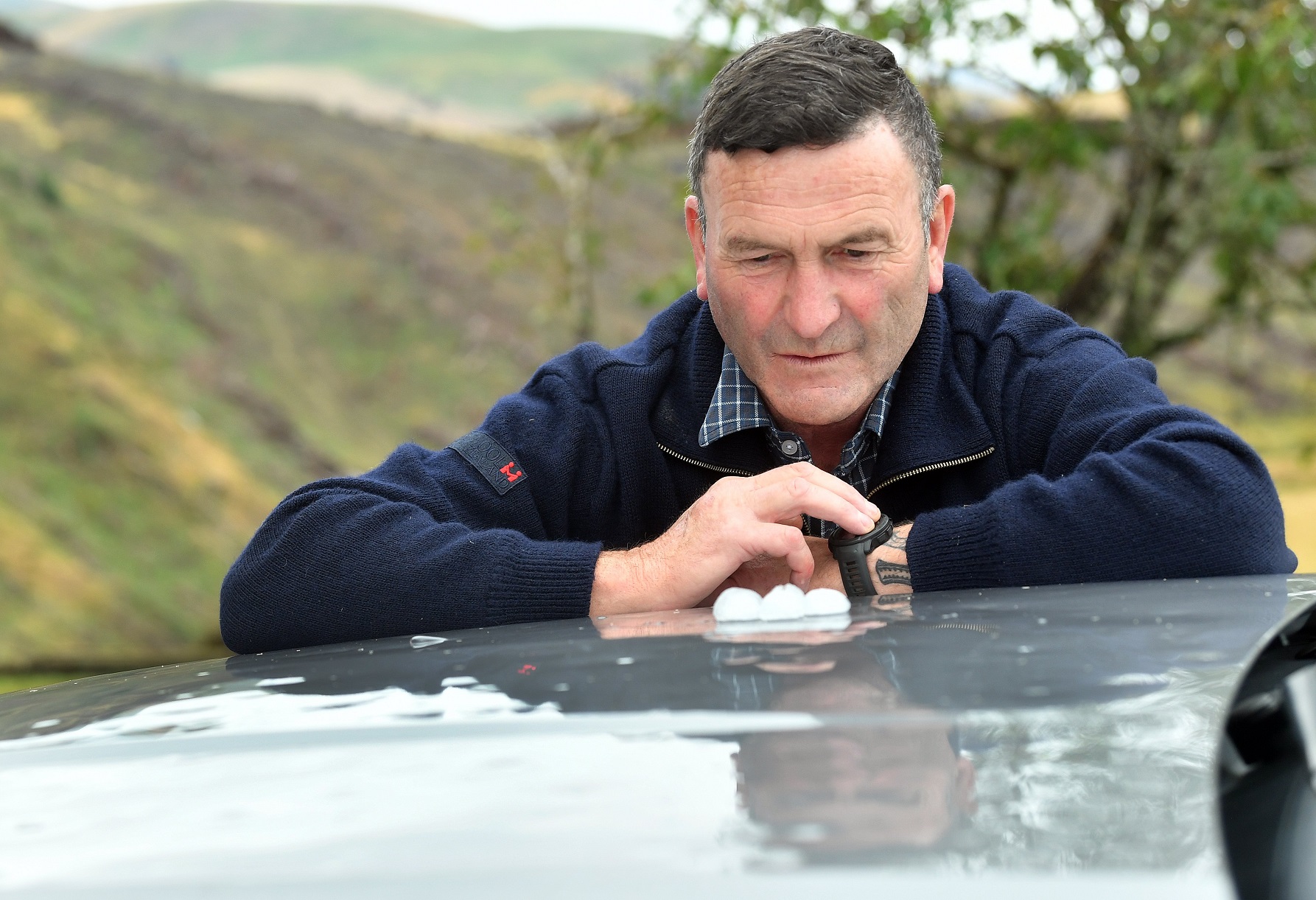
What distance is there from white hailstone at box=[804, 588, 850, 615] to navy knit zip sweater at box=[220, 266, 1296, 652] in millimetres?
406

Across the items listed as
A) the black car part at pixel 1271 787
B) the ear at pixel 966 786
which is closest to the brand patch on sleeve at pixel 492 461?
the black car part at pixel 1271 787

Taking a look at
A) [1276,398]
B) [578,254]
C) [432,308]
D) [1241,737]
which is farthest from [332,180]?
[1241,737]

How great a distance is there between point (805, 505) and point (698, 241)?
2.52 ft

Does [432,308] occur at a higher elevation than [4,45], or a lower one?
lower

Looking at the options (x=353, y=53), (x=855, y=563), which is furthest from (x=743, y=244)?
(x=353, y=53)

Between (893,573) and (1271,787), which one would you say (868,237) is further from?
(1271,787)

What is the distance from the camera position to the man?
1808mm

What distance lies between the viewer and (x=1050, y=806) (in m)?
0.66

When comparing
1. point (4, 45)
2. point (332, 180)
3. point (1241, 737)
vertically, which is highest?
point (4, 45)

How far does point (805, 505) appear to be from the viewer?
1796 mm

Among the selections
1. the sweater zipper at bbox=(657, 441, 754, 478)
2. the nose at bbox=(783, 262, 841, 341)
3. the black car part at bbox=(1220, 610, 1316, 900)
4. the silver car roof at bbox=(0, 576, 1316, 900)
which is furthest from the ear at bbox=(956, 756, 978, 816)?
the sweater zipper at bbox=(657, 441, 754, 478)

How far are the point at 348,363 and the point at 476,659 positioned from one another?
39.0 ft

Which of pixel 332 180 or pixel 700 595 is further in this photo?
pixel 332 180

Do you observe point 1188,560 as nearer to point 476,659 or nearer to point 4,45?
point 476,659
